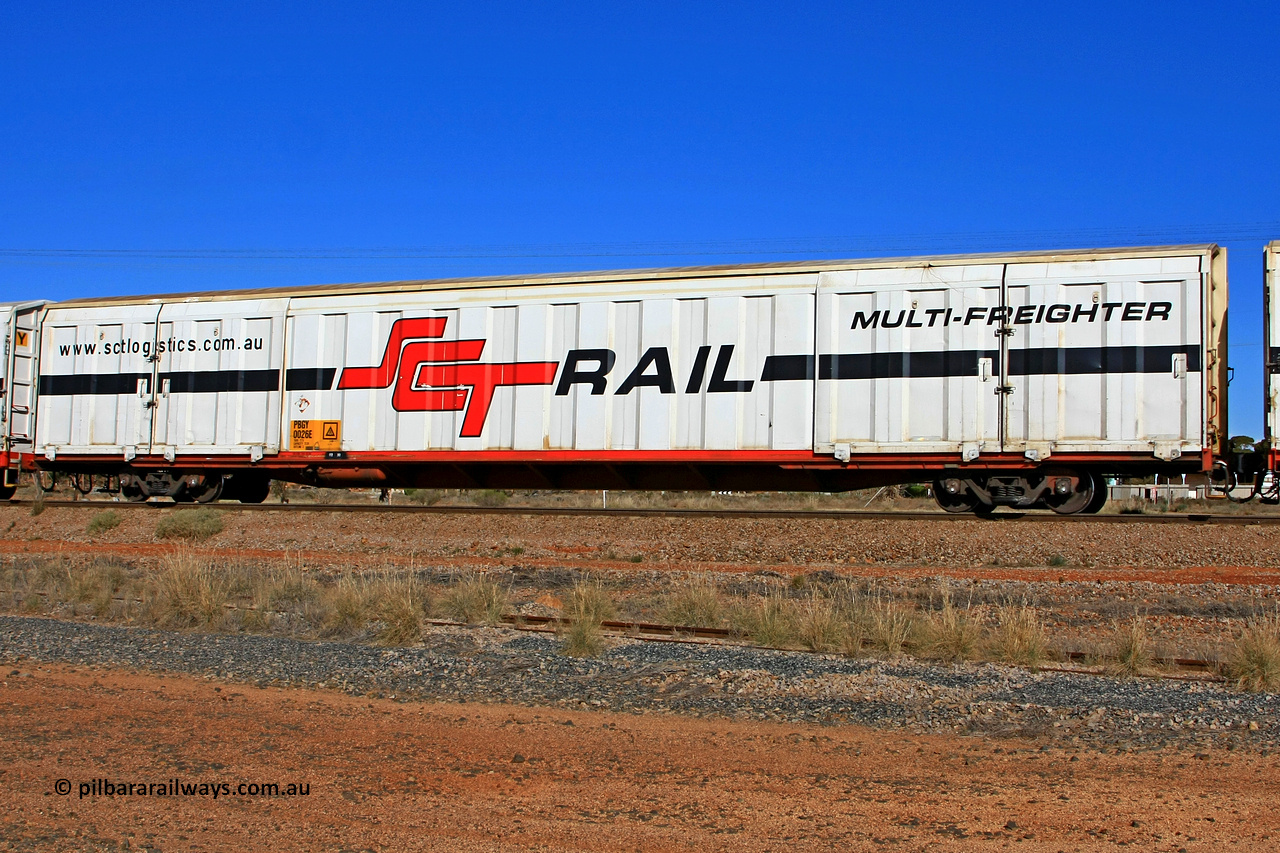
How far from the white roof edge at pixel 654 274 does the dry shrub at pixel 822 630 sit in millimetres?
6748

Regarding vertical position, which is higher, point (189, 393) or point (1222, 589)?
point (189, 393)

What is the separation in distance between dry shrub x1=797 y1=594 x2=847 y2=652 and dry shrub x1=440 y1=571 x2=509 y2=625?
9.66ft

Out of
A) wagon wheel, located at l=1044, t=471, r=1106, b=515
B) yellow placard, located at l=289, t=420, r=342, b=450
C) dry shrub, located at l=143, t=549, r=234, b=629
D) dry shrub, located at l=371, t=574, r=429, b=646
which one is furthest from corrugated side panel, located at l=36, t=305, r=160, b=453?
wagon wheel, located at l=1044, t=471, r=1106, b=515

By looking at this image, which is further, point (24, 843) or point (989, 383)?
point (989, 383)

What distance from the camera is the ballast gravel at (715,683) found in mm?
6273

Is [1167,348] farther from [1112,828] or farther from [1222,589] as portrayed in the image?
[1112,828]

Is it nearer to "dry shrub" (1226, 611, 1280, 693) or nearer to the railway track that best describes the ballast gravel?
"dry shrub" (1226, 611, 1280, 693)

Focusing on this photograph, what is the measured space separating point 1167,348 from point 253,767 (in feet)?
40.0

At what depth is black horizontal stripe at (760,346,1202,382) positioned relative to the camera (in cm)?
1330

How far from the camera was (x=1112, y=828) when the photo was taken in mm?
4348

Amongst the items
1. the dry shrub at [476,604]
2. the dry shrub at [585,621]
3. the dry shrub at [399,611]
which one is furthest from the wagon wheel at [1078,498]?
the dry shrub at [399,611]

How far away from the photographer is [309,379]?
658 inches

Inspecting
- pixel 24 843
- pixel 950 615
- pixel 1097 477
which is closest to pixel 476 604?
pixel 950 615

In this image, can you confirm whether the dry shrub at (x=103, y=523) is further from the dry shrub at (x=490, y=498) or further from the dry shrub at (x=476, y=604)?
the dry shrub at (x=490, y=498)
